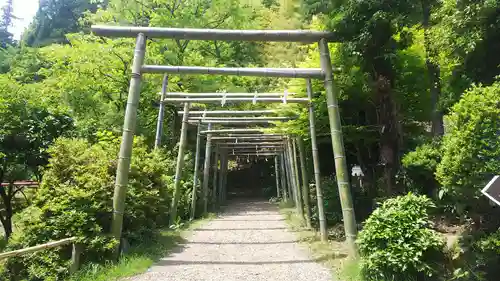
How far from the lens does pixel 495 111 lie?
12.4 feet

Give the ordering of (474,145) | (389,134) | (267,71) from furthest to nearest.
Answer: (389,134) < (267,71) < (474,145)

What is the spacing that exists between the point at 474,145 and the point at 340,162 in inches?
83.0

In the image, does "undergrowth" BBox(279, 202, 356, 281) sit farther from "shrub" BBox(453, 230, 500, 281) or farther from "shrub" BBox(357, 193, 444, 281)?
"shrub" BBox(453, 230, 500, 281)

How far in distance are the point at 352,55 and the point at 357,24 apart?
0.50 meters

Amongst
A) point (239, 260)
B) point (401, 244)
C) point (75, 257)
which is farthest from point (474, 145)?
point (75, 257)

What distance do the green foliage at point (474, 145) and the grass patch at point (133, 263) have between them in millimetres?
4013

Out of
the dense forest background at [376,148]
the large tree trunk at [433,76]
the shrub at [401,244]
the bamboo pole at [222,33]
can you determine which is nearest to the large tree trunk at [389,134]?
the dense forest background at [376,148]

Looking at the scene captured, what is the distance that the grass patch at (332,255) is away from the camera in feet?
16.0

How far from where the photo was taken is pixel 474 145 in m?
3.84

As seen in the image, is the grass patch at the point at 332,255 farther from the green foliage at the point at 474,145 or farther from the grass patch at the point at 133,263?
the grass patch at the point at 133,263

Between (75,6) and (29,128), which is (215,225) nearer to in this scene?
(29,128)

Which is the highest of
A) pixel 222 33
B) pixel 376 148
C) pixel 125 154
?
pixel 222 33

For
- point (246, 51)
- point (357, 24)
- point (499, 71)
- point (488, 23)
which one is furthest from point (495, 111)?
point (246, 51)

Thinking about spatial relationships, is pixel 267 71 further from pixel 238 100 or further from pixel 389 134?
pixel 389 134
